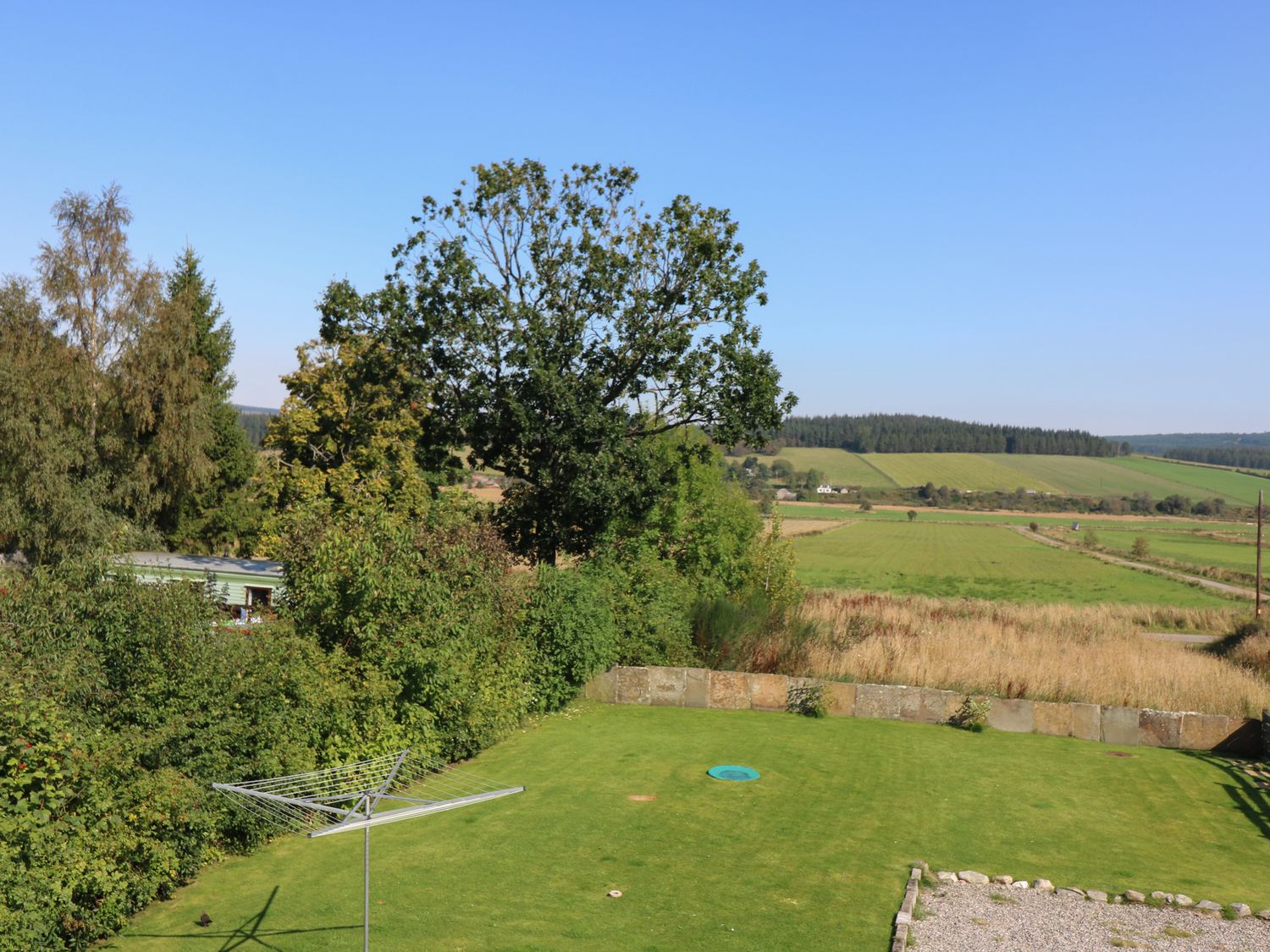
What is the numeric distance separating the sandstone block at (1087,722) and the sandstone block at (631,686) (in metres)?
7.74

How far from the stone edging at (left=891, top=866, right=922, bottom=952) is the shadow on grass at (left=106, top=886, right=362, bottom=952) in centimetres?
457

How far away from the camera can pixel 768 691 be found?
18.4 m

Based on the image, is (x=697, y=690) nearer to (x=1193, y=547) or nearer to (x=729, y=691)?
(x=729, y=691)

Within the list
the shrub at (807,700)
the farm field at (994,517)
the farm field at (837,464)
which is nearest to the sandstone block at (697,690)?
the shrub at (807,700)

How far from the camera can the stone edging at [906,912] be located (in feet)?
26.6

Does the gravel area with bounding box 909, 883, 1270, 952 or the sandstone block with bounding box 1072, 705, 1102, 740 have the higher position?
the gravel area with bounding box 909, 883, 1270, 952

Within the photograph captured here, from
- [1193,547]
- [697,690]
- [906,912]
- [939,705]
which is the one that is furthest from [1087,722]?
[1193,547]

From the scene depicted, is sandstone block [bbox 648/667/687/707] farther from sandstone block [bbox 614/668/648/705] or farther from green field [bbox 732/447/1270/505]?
green field [bbox 732/447/1270/505]

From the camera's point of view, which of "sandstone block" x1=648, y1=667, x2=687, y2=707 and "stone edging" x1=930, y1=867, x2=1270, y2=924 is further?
"sandstone block" x1=648, y1=667, x2=687, y2=707

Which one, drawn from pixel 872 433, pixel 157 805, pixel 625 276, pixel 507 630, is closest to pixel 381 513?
pixel 507 630

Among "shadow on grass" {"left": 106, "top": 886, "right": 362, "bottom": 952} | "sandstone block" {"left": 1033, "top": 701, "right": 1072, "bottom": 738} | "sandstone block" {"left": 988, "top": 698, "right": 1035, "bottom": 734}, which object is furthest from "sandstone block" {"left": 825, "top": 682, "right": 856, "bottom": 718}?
"shadow on grass" {"left": 106, "top": 886, "right": 362, "bottom": 952}

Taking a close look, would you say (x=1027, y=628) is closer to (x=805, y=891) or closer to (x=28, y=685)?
(x=805, y=891)

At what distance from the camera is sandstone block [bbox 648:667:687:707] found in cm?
1867

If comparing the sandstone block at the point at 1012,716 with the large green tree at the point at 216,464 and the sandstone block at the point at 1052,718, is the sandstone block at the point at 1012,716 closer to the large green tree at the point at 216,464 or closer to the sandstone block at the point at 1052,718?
the sandstone block at the point at 1052,718
